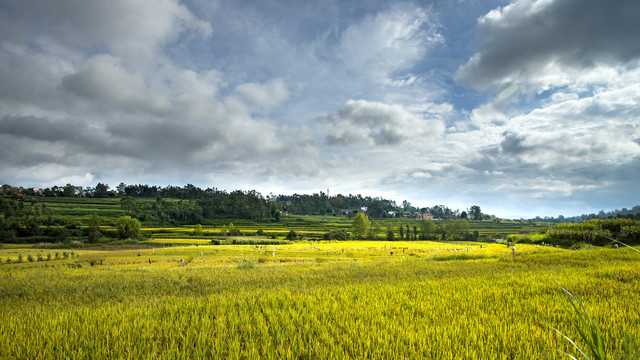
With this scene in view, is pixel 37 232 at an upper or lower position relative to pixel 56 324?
lower

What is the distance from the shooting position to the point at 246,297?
7.79 metres

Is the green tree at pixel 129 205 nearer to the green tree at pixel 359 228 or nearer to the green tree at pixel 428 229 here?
the green tree at pixel 359 228

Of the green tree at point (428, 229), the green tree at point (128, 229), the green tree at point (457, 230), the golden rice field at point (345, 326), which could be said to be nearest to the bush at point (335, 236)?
the green tree at point (428, 229)

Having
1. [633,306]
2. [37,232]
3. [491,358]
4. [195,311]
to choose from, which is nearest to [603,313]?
[633,306]

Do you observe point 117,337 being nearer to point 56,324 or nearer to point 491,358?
point 56,324

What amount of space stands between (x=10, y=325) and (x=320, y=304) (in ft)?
21.2

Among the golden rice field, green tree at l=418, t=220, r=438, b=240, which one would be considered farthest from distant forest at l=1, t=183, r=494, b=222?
the golden rice field

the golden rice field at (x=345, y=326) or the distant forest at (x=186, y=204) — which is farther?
the distant forest at (x=186, y=204)

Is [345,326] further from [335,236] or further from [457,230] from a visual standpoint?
[457,230]

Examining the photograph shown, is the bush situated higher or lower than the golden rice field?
lower

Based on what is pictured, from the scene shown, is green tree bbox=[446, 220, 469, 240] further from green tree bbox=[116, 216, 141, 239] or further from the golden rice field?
the golden rice field

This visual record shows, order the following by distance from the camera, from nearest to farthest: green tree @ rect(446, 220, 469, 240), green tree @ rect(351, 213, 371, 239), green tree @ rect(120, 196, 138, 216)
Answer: green tree @ rect(351, 213, 371, 239) < green tree @ rect(446, 220, 469, 240) < green tree @ rect(120, 196, 138, 216)

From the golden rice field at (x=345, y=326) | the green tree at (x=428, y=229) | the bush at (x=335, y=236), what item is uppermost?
the golden rice field at (x=345, y=326)

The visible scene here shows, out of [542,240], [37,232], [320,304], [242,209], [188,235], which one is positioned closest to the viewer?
[320,304]
